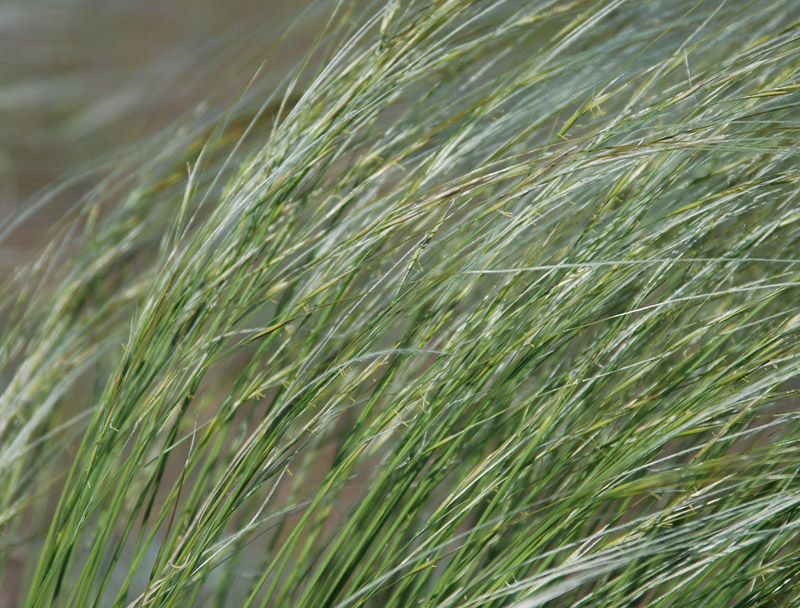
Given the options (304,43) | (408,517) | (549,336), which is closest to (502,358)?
(549,336)

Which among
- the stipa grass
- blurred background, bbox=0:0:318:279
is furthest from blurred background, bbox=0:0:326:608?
the stipa grass

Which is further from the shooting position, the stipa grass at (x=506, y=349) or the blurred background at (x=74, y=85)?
the blurred background at (x=74, y=85)

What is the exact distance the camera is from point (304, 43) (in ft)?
5.82

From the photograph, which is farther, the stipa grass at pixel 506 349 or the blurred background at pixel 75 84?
the blurred background at pixel 75 84

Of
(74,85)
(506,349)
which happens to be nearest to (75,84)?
(74,85)

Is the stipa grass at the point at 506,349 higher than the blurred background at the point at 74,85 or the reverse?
the reverse

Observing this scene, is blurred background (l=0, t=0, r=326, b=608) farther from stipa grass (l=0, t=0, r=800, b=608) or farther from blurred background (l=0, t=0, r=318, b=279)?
stipa grass (l=0, t=0, r=800, b=608)

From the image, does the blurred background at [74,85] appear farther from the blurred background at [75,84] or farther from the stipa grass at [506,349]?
the stipa grass at [506,349]

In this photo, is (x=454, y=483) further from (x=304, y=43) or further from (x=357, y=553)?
(x=304, y=43)

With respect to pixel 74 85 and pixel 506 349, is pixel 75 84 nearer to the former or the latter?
pixel 74 85

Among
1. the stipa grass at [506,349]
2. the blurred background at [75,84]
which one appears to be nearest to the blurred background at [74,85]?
the blurred background at [75,84]

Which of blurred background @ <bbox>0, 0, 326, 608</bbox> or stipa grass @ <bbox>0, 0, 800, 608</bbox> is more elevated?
blurred background @ <bbox>0, 0, 326, 608</bbox>

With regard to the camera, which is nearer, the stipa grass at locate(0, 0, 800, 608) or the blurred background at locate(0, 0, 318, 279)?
the stipa grass at locate(0, 0, 800, 608)

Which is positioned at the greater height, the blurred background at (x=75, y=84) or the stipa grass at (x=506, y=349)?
the blurred background at (x=75, y=84)
